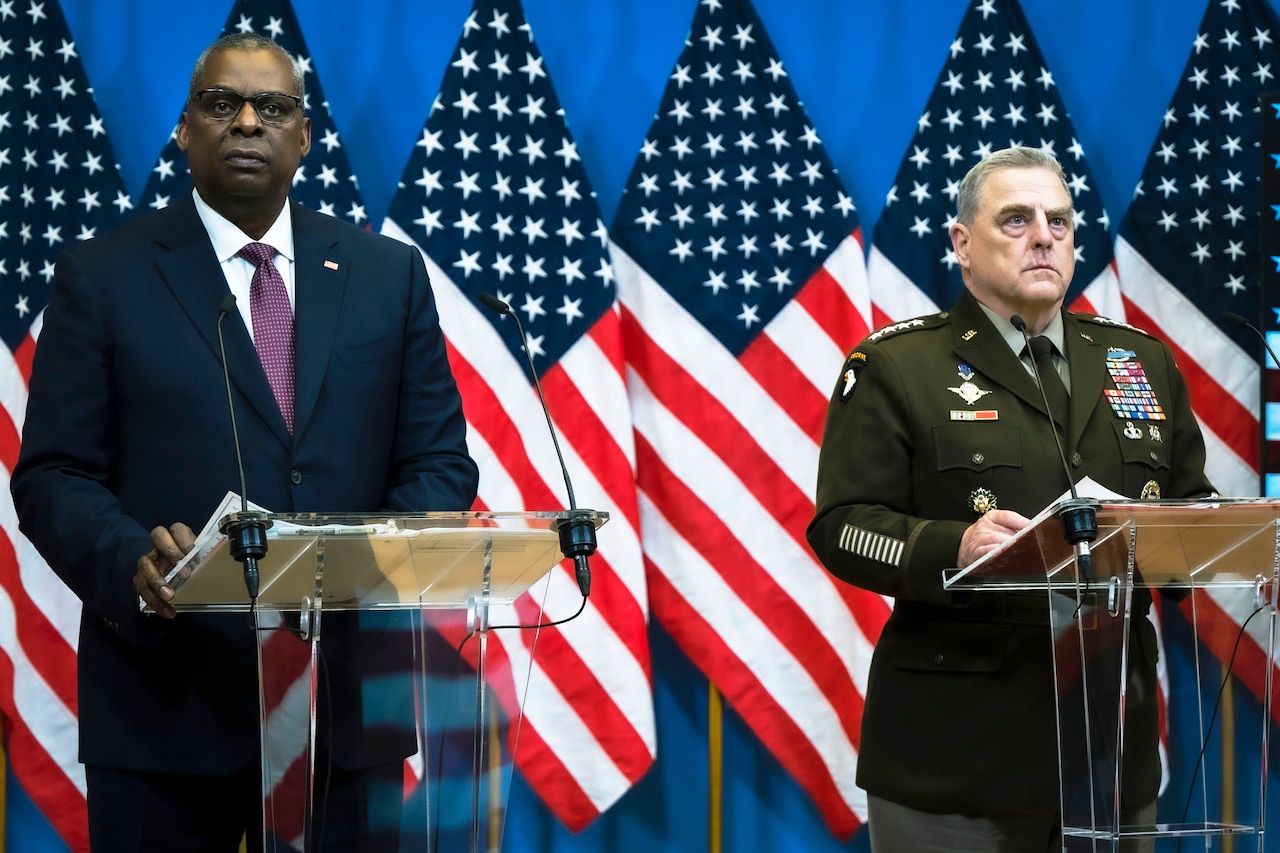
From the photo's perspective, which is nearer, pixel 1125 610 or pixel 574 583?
pixel 1125 610

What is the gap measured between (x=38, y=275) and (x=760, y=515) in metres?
1.87

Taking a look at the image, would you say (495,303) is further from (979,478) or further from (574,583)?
(574,583)

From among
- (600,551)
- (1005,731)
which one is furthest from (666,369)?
(1005,731)

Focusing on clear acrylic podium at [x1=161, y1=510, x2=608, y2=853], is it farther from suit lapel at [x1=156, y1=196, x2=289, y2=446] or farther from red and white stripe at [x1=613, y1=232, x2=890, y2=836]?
red and white stripe at [x1=613, y1=232, x2=890, y2=836]

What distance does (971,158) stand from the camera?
394 cm

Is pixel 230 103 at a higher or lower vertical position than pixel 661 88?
lower

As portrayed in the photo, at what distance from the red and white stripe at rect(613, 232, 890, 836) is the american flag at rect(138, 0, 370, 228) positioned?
0.73m

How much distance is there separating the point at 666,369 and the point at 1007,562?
1933 mm

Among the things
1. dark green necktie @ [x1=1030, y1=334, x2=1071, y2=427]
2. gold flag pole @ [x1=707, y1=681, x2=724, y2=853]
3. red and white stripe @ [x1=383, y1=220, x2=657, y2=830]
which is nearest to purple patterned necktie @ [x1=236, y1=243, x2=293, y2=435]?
dark green necktie @ [x1=1030, y1=334, x2=1071, y2=427]

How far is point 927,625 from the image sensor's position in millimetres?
2338

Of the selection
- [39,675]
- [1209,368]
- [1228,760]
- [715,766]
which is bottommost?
[715,766]

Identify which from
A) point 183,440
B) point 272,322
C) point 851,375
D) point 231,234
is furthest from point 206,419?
point 851,375

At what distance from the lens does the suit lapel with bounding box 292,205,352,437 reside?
204 centimetres

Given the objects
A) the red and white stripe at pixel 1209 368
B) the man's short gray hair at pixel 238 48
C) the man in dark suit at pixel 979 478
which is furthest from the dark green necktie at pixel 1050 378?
the red and white stripe at pixel 1209 368
